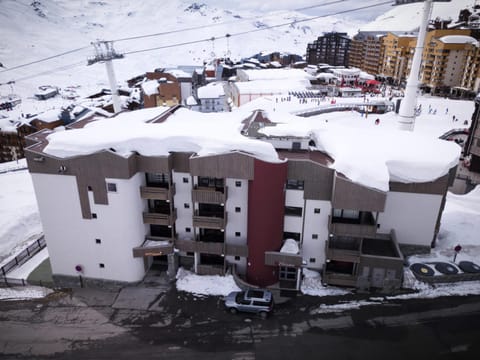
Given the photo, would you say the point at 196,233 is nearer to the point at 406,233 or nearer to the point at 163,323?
the point at 163,323

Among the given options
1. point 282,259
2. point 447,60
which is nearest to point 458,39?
point 447,60

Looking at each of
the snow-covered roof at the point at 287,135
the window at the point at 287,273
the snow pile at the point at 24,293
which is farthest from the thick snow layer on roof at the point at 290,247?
the snow pile at the point at 24,293

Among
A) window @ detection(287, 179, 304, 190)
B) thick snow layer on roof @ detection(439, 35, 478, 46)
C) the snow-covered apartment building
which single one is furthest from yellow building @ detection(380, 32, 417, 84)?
window @ detection(287, 179, 304, 190)

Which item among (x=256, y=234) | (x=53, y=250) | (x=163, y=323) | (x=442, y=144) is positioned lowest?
(x=163, y=323)

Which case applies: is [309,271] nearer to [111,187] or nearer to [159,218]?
[159,218]

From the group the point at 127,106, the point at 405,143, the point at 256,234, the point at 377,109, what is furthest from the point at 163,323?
the point at 127,106
